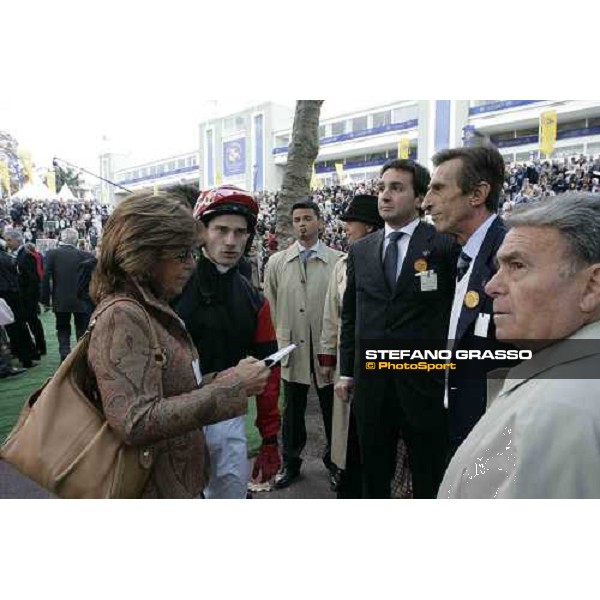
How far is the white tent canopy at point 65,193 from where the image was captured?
1663 mm

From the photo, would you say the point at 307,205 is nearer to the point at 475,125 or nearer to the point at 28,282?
the point at 475,125

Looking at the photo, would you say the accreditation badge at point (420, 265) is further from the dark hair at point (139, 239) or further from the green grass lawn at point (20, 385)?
the green grass lawn at point (20, 385)

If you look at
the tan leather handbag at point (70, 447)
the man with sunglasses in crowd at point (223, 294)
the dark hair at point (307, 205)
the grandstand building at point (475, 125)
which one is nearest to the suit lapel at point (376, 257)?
the grandstand building at point (475, 125)

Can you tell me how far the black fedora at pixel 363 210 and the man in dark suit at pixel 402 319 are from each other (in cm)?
26

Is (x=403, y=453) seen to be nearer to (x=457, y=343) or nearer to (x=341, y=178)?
(x=457, y=343)

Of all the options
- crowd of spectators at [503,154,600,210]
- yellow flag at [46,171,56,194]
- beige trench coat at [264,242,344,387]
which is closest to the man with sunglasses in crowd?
yellow flag at [46,171,56,194]

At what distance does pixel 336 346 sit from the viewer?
2584 millimetres

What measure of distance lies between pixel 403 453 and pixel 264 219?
137cm

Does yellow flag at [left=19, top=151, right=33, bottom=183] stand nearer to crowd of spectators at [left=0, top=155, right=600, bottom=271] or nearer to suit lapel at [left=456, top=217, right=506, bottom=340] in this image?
crowd of spectators at [left=0, top=155, right=600, bottom=271]

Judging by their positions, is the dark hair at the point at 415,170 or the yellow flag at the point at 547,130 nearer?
the yellow flag at the point at 547,130

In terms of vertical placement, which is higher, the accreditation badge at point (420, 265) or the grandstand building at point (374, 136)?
the grandstand building at point (374, 136)

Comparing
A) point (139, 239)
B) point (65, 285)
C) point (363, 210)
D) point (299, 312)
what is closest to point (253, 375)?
point (139, 239)

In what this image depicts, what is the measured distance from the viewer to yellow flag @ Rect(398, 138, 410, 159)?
159cm

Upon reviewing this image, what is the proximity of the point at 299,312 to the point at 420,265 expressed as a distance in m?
1.08
